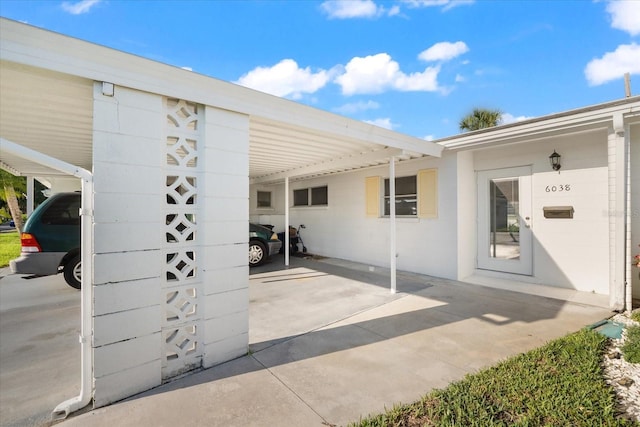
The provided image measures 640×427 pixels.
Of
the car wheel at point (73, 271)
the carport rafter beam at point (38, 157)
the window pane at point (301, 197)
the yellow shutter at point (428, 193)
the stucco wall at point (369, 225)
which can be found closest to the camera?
the carport rafter beam at point (38, 157)

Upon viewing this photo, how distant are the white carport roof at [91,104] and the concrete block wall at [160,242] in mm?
139

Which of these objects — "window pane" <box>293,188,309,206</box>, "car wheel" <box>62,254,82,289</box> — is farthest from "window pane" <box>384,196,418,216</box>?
"car wheel" <box>62,254,82,289</box>

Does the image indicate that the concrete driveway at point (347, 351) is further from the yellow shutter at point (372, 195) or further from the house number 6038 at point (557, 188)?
the yellow shutter at point (372, 195)

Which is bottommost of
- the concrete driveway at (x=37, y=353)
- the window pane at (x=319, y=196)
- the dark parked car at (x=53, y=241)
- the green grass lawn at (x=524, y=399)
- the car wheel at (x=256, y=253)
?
the concrete driveway at (x=37, y=353)

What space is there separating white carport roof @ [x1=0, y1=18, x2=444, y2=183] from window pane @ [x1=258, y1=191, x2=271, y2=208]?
5.01 metres

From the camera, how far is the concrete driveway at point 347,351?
197 centimetres

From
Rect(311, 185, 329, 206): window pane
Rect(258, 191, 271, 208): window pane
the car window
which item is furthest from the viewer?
Rect(258, 191, 271, 208): window pane

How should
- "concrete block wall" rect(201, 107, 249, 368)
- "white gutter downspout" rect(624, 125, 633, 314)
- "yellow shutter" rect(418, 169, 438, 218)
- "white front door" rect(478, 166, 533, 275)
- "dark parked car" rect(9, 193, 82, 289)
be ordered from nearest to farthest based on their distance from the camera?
"concrete block wall" rect(201, 107, 249, 368) < "white gutter downspout" rect(624, 125, 633, 314) < "dark parked car" rect(9, 193, 82, 289) < "white front door" rect(478, 166, 533, 275) < "yellow shutter" rect(418, 169, 438, 218)

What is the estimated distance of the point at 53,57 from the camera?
1815 millimetres

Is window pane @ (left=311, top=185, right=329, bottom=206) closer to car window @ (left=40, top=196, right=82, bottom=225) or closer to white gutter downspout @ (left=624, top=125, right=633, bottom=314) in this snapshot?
car window @ (left=40, top=196, right=82, bottom=225)

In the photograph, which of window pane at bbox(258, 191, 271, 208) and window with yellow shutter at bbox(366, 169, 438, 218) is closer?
window with yellow shutter at bbox(366, 169, 438, 218)

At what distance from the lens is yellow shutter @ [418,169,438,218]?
19.7ft

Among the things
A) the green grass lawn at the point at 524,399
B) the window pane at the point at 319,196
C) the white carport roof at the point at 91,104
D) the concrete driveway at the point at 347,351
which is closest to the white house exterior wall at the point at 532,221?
the window pane at the point at 319,196

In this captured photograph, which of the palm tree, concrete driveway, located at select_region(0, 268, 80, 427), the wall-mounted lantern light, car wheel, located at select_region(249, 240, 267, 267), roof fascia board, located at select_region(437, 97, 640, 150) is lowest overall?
concrete driveway, located at select_region(0, 268, 80, 427)
